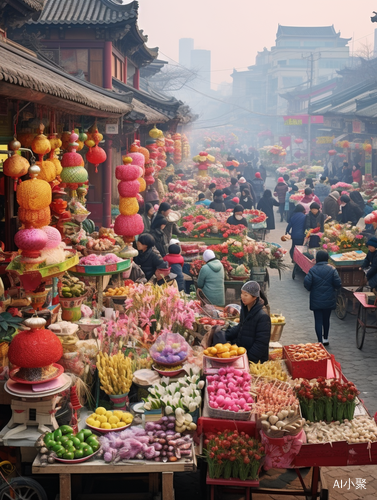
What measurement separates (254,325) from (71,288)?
2149mm

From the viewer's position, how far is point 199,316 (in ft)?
27.8

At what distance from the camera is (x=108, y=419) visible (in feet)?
19.4

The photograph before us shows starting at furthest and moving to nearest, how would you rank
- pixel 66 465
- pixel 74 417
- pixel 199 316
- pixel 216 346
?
pixel 199 316 < pixel 216 346 < pixel 74 417 < pixel 66 465

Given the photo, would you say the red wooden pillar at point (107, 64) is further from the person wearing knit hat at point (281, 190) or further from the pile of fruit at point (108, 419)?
the pile of fruit at point (108, 419)

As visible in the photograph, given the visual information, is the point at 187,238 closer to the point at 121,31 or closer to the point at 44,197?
the point at 121,31

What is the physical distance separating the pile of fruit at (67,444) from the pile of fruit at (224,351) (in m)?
1.60

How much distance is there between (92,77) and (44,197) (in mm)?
11691

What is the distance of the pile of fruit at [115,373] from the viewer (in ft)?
20.0

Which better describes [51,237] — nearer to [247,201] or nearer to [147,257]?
[147,257]

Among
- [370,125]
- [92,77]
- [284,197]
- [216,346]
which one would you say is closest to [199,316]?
[216,346]

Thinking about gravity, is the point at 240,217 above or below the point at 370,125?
below

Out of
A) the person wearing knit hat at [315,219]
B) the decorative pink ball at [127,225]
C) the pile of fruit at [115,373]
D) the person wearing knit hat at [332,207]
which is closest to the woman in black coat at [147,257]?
the decorative pink ball at [127,225]

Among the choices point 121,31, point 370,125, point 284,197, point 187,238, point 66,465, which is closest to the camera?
point 66,465

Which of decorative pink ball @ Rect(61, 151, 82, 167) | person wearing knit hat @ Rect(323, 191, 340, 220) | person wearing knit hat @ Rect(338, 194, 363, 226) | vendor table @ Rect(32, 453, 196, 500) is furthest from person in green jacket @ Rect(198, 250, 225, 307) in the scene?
person wearing knit hat @ Rect(323, 191, 340, 220)
